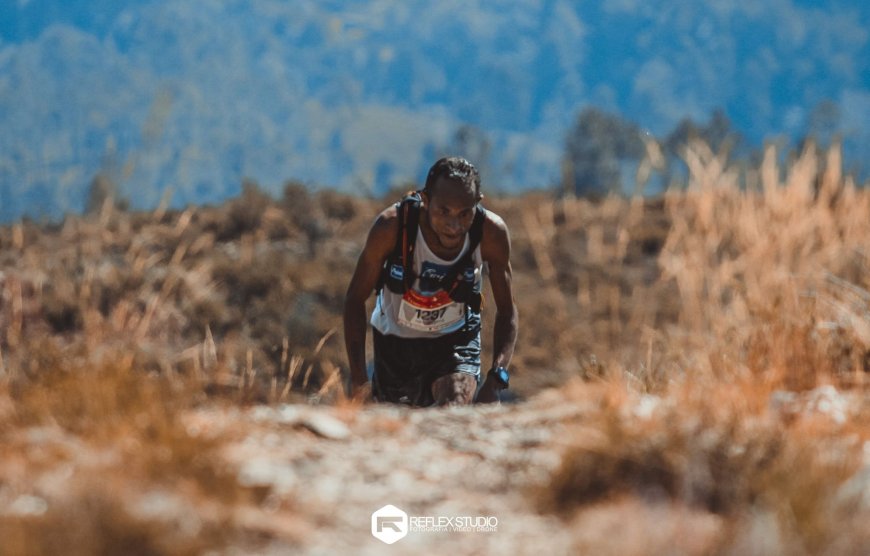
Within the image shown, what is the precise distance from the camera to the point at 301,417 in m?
3.33

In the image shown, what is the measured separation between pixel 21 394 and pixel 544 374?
13.6 meters

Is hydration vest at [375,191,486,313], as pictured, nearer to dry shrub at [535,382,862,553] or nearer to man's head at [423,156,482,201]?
man's head at [423,156,482,201]

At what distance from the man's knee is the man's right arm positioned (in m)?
0.49

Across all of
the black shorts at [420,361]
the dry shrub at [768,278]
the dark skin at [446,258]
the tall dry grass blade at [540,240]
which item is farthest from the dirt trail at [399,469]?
the black shorts at [420,361]

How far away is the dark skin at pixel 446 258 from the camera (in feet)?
16.4

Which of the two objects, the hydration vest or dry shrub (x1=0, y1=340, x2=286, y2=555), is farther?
the hydration vest

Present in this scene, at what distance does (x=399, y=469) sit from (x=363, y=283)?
2384mm

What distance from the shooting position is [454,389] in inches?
214

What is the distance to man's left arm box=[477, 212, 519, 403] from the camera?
5.32 metres

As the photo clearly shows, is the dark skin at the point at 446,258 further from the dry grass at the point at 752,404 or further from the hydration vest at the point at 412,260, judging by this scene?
the dry grass at the point at 752,404

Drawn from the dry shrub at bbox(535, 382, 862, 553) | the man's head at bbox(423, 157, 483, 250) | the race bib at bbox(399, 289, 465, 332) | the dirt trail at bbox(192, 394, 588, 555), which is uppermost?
the man's head at bbox(423, 157, 483, 250)

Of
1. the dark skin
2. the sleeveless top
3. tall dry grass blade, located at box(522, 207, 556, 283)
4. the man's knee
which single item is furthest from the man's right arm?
tall dry grass blade, located at box(522, 207, 556, 283)

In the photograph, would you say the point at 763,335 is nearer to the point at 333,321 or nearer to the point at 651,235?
the point at 333,321

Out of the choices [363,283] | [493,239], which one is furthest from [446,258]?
[363,283]
